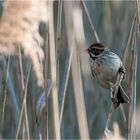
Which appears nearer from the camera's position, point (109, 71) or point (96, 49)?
point (109, 71)

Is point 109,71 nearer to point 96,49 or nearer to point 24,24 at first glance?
point 96,49

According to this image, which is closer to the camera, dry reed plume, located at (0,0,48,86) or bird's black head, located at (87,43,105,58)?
dry reed plume, located at (0,0,48,86)

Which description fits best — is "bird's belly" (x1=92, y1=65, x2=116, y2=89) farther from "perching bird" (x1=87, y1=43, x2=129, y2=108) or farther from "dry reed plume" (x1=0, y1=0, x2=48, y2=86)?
"dry reed plume" (x1=0, y1=0, x2=48, y2=86)

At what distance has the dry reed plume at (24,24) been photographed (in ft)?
3.97

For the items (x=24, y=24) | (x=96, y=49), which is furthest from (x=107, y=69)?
(x=24, y=24)

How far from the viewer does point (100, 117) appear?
270cm

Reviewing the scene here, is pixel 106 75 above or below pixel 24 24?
below

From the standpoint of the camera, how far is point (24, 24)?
4.06 ft

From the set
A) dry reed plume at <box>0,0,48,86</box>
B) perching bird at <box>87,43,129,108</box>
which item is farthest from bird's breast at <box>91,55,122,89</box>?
dry reed plume at <box>0,0,48,86</box>

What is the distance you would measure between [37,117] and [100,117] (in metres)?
1.22

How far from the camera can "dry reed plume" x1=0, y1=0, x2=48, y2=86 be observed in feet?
3.97

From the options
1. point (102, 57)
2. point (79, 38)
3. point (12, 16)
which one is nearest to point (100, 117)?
point (79, 38)

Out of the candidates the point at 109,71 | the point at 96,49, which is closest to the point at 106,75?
the point at 109,71

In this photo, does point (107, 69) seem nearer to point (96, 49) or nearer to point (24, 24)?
point (96, 49)
